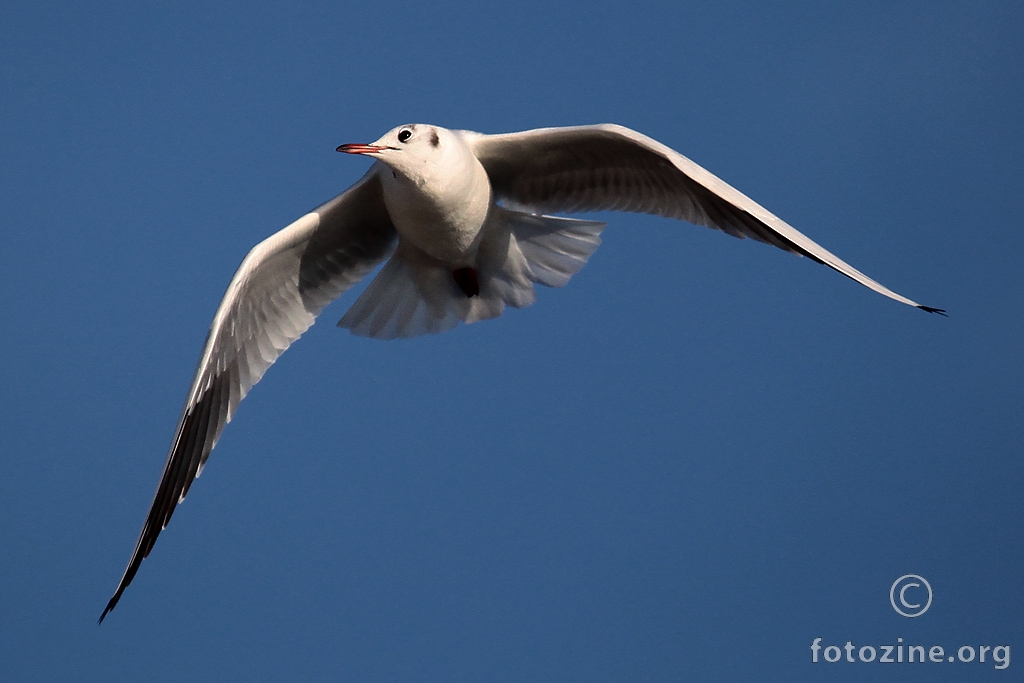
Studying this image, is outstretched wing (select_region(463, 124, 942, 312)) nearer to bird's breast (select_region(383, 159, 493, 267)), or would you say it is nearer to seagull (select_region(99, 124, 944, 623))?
seagull (select_region(99, 124, 944, 623))

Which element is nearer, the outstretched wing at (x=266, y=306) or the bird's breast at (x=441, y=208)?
the outstretched wing at (x=266, y=306)

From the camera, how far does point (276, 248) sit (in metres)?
6.37

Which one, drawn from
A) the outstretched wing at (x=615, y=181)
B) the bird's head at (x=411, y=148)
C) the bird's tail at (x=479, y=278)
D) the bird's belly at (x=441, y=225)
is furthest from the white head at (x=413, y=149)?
the bird's tail at (x=479, y=278)

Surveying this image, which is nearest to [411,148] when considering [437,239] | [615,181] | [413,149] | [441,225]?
[413,149]

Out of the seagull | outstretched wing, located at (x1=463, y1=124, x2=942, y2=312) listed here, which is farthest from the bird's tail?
outstretched wing, located at (x1=463, y1=124, x2=942, y2=312)

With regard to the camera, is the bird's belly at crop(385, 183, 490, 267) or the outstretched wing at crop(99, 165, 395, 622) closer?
the outstretched wing at crop(99, 165, 395, 622)

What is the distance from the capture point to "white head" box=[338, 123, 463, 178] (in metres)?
5.99

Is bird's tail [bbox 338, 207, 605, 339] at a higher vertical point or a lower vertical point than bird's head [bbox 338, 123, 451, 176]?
lower

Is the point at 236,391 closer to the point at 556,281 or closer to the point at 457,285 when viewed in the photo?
the point at 457,285

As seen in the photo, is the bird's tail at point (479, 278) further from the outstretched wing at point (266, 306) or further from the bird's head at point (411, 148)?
the bird's head at point (411, 148)

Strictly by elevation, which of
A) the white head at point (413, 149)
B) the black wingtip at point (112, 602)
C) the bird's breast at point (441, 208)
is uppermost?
the white head at point (413, 149)

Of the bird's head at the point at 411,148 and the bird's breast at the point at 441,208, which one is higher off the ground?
the bird's head at the point at 411,148

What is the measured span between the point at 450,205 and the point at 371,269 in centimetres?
92

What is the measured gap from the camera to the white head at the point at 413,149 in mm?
5992
